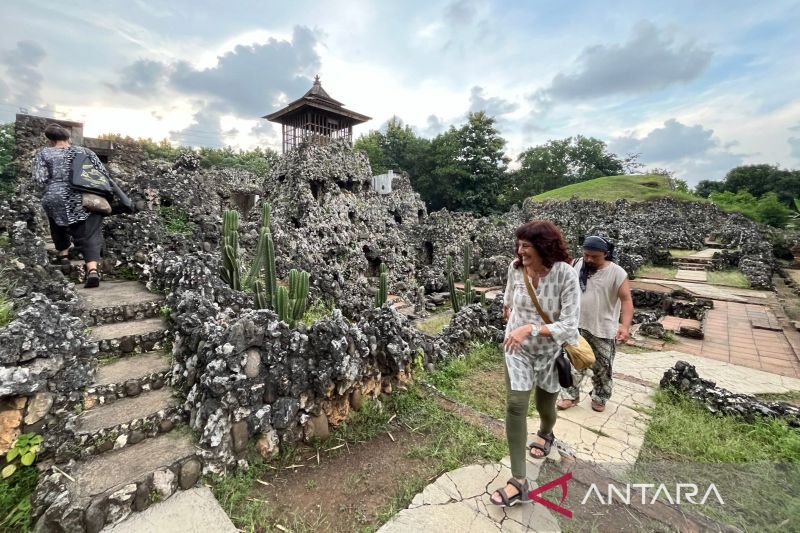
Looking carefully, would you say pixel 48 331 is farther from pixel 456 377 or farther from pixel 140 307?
pixel 456 377

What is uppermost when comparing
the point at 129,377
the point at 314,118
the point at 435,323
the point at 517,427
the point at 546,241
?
the point at 314,118

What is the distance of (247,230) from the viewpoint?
7.84m

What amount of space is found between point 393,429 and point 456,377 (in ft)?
5.05

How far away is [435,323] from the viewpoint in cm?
907

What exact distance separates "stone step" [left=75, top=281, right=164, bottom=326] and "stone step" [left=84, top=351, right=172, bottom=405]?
57cm

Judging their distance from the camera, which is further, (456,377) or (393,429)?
(456,377)

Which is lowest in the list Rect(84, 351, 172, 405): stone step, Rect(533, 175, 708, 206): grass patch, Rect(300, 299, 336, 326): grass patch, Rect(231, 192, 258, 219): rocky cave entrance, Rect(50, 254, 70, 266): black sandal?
Rect(300, 299, 336, 326): grass patch

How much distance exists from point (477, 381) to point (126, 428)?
354 centimetres

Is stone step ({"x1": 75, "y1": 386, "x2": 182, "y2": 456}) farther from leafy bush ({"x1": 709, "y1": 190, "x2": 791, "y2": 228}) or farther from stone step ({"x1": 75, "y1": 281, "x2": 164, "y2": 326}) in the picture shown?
leafy bush ({"x1": 709, "y1": 190, "x2": 791, "y2": 228})

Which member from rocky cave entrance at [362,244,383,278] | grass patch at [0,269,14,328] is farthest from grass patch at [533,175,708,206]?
grass patch at [0,269,14,328]

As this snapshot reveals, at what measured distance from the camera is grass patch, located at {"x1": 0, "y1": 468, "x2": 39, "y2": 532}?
1.88 m

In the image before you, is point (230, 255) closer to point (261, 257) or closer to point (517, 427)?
point (261, 257)

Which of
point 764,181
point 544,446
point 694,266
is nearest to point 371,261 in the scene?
point 544,446

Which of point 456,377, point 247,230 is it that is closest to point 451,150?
point 247,230
